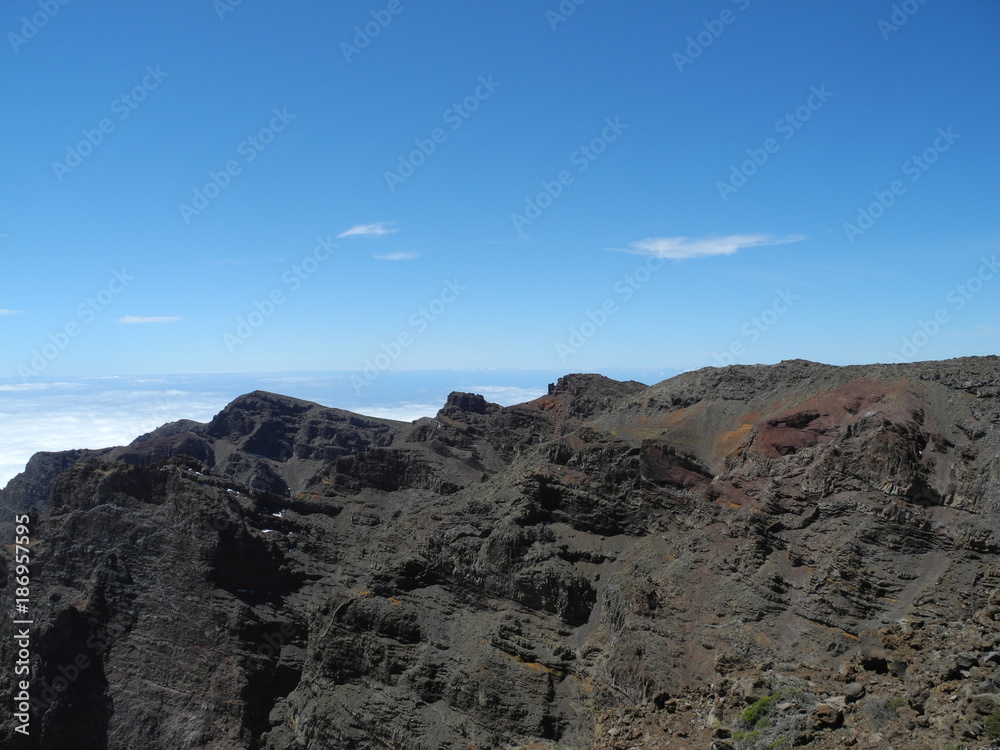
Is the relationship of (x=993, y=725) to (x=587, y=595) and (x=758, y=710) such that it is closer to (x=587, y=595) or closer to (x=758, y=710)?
(x=758, y=710)

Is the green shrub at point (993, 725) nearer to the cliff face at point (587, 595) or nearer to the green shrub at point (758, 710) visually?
the cliff face at point (587, 595)

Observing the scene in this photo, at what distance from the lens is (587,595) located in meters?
62.0

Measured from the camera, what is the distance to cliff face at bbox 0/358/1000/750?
41.4 meters

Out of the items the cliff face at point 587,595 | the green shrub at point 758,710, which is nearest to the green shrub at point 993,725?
the cliff face at point 587,595

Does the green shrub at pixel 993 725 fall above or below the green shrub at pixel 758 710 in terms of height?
above

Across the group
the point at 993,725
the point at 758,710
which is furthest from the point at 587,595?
the point at 993,725

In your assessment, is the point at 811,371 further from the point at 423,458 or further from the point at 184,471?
the point at 184,471

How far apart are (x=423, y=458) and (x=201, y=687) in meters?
50.7

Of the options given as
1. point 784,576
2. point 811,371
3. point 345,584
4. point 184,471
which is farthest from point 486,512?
point 811,371

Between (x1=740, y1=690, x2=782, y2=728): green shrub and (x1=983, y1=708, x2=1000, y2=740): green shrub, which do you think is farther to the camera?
(x1=740, y1=690, x2=782, y2=728): green shrub

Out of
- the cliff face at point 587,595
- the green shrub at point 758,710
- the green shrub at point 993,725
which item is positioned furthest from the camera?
the cliff face at point 587,595

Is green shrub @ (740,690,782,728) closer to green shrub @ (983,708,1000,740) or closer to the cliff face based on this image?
the cliff face

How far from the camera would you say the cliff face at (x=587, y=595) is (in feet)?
136

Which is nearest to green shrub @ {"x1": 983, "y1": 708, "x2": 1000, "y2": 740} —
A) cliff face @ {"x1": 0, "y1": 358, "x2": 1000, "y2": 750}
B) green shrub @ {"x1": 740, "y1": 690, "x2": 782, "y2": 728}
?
cliff face @ {"x1": 0, "y1": 358, "x2": 1000, "y2": 750}
